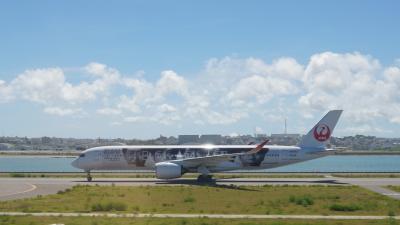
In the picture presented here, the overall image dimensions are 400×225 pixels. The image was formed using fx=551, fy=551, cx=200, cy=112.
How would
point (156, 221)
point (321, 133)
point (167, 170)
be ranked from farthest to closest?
1. point (321, 133)
2. point (167, 170)
3. point (156, 221)

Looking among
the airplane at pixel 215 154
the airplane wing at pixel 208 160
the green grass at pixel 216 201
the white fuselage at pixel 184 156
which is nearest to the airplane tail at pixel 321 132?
the airplane at pixel 215 154

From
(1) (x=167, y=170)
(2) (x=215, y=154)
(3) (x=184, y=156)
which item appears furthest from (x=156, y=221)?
(2) (x=215, y=154)

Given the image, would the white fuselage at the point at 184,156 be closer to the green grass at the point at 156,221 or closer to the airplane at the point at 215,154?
the airplane at the point at 215,154

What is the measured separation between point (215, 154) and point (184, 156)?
2.82m

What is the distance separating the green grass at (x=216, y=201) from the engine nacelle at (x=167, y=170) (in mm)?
6491

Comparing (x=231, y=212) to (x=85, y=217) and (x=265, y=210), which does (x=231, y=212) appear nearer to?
(x=265, y=210)

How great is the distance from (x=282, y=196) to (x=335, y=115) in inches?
795

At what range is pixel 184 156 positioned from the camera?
5000 centimetres

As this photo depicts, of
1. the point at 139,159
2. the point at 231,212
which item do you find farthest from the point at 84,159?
the point at 231,212

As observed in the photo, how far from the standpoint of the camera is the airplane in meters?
49.2

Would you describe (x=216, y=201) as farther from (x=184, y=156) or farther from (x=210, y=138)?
(x=210, y=138)

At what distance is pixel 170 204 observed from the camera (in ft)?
95.7

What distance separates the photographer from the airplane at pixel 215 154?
162ft

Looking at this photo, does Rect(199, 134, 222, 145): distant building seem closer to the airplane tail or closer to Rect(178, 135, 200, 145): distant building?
Rect(178, 135, 200, 145): distant building
